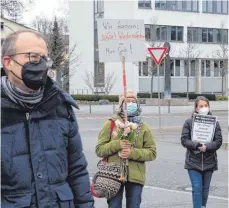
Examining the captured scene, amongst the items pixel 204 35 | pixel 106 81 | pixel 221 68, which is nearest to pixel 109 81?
pixel 106 81

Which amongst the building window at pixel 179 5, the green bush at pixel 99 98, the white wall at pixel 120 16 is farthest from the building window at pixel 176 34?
the green bush at pixel 99 98

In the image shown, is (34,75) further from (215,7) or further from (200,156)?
(215,7)

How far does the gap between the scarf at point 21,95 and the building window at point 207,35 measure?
61210 millimetres

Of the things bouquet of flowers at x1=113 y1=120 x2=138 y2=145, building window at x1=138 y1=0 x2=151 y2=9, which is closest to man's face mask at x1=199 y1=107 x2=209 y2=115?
bouquet of flowers at x1=113 y1=120 x2=138 y2=145

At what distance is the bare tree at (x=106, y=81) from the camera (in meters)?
57.0

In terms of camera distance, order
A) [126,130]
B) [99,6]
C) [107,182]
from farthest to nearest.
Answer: [99,6]
[107,182]
[126,130]

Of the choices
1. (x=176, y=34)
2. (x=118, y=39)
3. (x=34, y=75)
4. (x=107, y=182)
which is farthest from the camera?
(x=176, y=34)

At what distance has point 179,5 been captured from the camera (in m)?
62.0

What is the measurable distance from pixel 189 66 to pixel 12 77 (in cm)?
6109

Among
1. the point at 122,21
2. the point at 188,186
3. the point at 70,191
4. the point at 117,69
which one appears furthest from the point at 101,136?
the point at 117,69

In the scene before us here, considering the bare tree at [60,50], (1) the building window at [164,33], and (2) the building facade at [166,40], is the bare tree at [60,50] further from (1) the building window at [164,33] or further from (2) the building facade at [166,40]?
(1) the building window at [164,33]

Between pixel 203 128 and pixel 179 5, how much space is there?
56298 millimetres

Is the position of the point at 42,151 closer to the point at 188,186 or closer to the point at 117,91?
the point at 188,186

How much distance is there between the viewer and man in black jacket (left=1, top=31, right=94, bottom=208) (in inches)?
114
